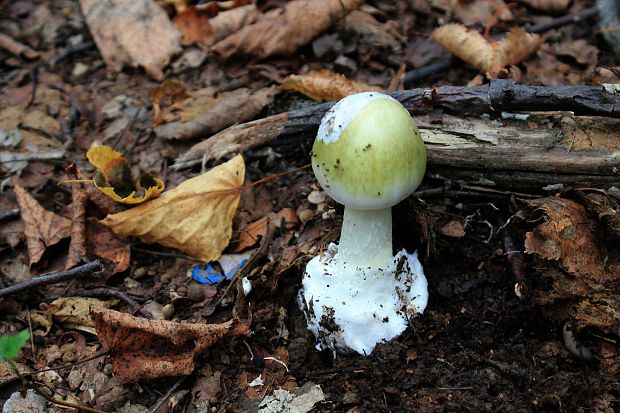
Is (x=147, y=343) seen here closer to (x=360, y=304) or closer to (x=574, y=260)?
(x=360, y=304)

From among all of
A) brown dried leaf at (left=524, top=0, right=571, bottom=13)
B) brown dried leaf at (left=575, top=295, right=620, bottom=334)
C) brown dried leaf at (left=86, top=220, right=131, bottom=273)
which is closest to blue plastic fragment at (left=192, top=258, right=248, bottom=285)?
brown dried leaf at (left=86, top=220, right=131, bottom=273)

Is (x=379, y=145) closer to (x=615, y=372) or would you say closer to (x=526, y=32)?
(x=615, y=372)

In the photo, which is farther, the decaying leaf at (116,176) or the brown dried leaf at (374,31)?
the brown dried leaf at (374,31)

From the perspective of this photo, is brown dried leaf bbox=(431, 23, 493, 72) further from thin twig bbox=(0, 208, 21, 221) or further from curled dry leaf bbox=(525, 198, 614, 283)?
thin twig bbox=(0, 208, 21, 221)

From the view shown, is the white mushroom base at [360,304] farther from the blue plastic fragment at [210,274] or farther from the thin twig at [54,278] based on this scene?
the thin twig at [54,278]

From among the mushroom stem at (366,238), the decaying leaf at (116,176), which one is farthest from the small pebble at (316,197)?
the decaying leaf at (116,176)

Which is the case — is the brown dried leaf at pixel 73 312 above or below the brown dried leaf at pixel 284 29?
below

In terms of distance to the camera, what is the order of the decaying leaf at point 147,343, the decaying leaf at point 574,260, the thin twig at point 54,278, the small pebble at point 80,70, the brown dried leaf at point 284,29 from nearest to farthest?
the decaying leaf at point 574,260, the decaying leaf at point 147,343, the thin twig at point 54,278, the brown dried leaf at point 284,29, the small pebble at point 80,70
